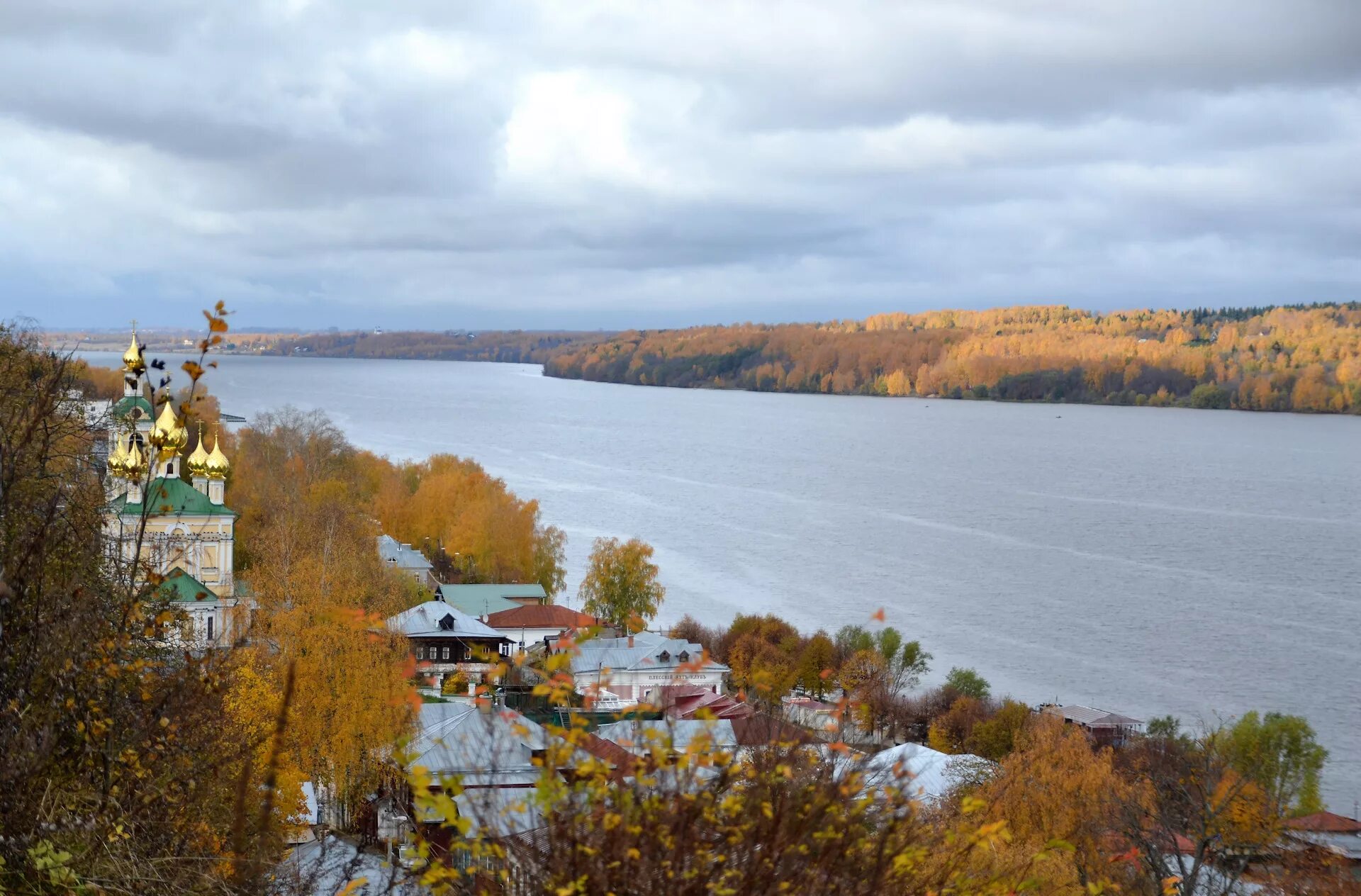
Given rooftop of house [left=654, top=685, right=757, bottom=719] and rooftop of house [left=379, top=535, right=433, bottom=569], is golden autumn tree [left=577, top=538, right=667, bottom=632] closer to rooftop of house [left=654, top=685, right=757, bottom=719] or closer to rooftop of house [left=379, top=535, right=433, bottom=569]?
rooftop of house [left=379, top=535, right=433, bottom=569]

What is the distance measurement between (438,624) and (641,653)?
3605 millimetres

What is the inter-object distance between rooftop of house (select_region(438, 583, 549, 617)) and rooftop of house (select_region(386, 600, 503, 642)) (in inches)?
116

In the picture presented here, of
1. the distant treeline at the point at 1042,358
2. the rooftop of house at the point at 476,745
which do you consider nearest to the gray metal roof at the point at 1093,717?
the rooftop of house at the point at 476,745

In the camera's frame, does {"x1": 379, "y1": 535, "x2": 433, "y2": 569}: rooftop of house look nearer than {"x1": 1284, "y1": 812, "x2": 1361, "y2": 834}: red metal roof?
No

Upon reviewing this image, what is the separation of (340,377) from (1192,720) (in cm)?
14216

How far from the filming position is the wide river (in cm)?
2494

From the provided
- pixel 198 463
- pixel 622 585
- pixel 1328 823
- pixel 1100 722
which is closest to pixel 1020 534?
pixel 622 585

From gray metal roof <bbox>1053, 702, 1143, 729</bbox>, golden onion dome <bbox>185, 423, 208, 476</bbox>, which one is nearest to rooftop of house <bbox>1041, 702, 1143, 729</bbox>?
gray metal roof <bbox>1053, 702, 1143, 729</bbox>

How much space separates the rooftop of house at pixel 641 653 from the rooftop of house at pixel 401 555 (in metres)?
7.00

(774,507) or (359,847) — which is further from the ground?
(359,847)

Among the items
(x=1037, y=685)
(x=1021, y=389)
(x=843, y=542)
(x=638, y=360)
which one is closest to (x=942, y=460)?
(x=843, y=542)

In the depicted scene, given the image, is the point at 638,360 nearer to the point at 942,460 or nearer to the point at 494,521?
the point at 942,460

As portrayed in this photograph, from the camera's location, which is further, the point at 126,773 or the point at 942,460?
the point at 942,460

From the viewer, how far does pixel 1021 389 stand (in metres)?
113
